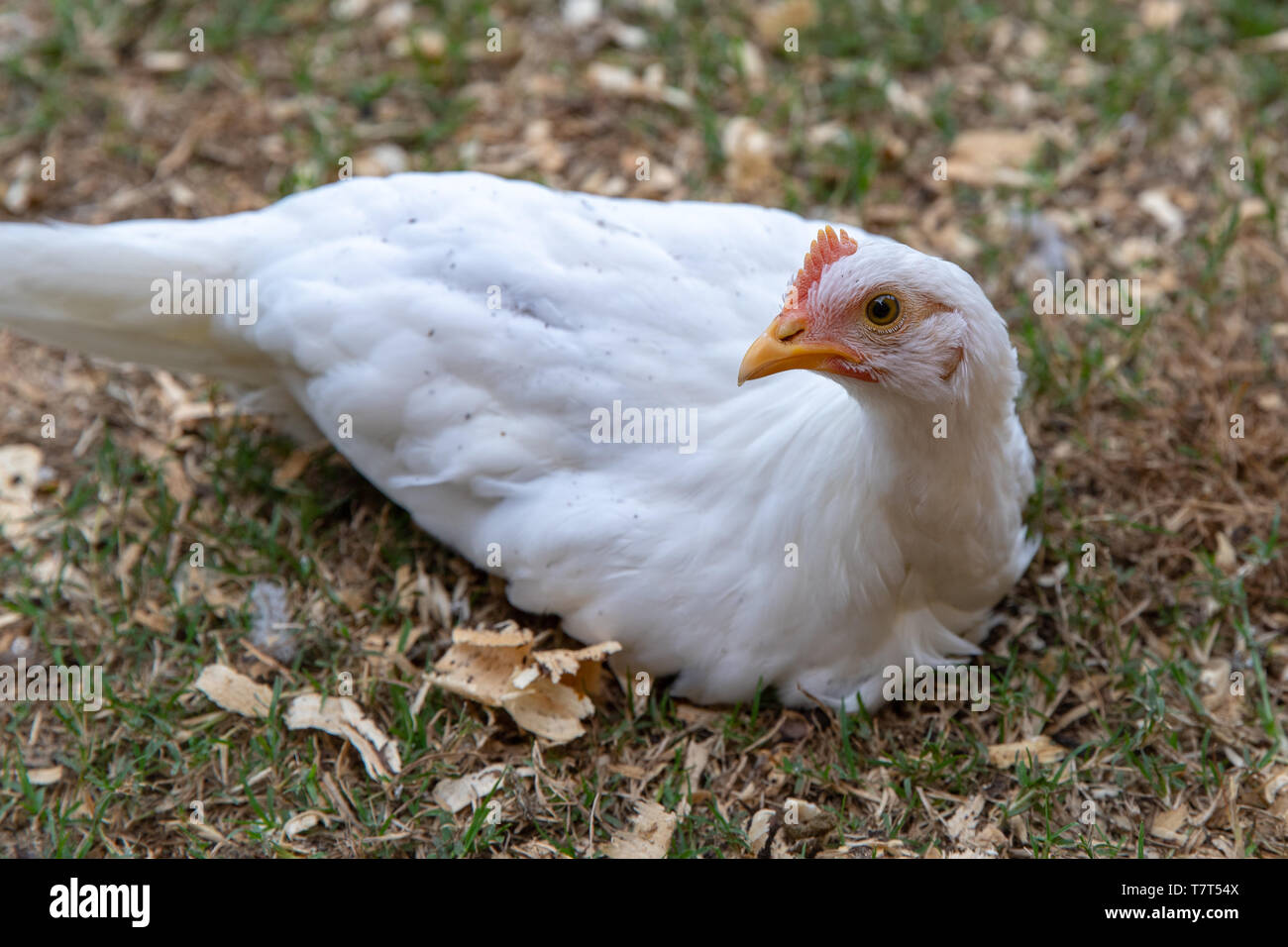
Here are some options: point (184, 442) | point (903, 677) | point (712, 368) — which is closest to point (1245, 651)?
point (903, 677)

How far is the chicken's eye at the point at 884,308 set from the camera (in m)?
2.46

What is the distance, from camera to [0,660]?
3.39 meters

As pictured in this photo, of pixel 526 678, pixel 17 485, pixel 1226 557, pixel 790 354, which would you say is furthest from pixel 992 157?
pixel 17 485

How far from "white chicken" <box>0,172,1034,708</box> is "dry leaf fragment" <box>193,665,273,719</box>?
2.08 ft

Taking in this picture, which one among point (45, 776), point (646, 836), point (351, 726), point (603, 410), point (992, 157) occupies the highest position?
point (992, 157)

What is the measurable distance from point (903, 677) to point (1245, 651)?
98 cm

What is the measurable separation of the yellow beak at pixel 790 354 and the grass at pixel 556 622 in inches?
39.2

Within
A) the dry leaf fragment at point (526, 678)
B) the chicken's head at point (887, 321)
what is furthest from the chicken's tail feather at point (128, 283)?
the chicken's head at point (887, 321)

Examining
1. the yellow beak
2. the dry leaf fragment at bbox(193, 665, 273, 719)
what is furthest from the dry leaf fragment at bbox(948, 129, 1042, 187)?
the dry leaf fragment at bbox(193, 665, 273, 719)

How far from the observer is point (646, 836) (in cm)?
297

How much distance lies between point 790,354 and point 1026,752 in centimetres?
131

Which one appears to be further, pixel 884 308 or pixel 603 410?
pixel 603 410

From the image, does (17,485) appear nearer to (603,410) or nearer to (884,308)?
(603,410)

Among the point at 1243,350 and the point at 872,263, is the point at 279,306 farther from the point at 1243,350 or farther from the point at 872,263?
the point at 1243,350
